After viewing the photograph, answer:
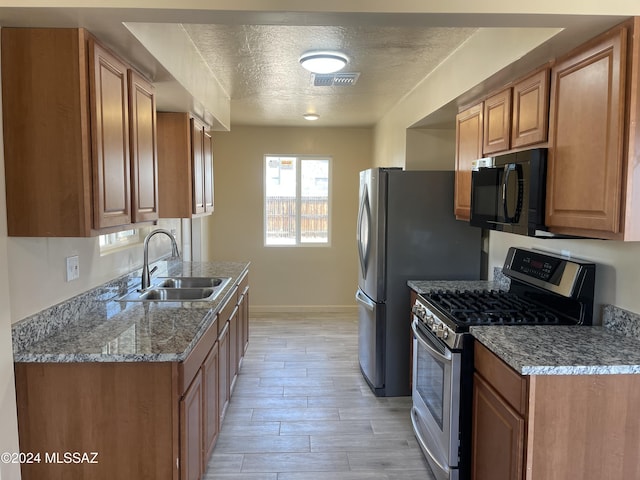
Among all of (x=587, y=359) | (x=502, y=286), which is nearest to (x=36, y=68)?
(x=587, y=359)

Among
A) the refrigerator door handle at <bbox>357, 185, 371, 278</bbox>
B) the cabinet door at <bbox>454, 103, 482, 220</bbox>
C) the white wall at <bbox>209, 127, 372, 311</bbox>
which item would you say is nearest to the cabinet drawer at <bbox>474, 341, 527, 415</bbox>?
the cabinet door at <bbox>454, 103, 482, 220</bbox>

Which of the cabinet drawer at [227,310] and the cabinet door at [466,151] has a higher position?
the cabinet door at [466,151]

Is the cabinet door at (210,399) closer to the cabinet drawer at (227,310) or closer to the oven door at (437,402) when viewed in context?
the cabinet drawer at (227,310)

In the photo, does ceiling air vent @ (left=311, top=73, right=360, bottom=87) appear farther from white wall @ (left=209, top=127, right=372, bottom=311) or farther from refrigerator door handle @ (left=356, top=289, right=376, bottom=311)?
white wall @ (left=209, top=127, right=372, bottom=311)

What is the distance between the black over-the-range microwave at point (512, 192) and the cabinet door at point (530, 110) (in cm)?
9

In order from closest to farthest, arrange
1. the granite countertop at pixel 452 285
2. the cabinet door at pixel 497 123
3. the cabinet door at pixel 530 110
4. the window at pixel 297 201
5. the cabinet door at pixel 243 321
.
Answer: the cabinet door at pixel 530 110
the cabinet door at pixel 497 123
the granite countertop at pixel 452 285
the cabinet door at pixel 243 321
the window at pixel 297 201

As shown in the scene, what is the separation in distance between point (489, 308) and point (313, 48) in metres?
1.85

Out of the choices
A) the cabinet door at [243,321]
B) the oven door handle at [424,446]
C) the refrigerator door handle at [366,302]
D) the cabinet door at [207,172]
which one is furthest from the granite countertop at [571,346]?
the cabinet door at [207,172]

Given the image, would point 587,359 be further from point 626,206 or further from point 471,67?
point 471,67

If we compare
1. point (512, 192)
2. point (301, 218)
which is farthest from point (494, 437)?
point (301, 218)

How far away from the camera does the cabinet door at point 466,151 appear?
287 centimetres

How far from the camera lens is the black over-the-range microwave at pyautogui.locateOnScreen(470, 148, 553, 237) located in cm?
216

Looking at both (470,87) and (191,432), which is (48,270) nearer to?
(191,432)

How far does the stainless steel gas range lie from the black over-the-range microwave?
30cm
